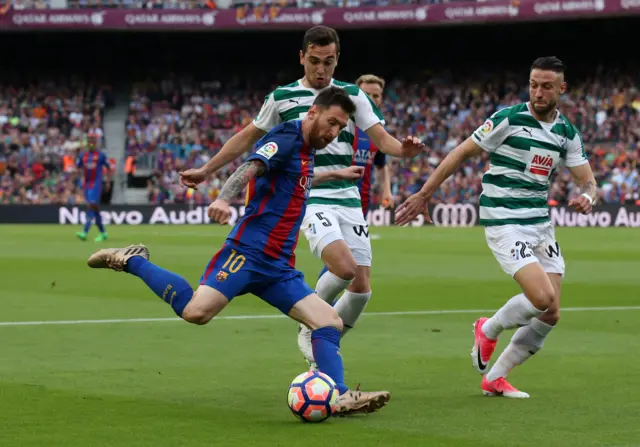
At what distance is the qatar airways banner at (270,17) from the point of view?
42000mm

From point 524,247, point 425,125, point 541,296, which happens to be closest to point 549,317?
point 541,296

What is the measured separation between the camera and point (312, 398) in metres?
6.58

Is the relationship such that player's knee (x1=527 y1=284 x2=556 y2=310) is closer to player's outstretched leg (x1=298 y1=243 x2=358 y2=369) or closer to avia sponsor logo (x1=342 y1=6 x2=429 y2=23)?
player's outstretched leg (x1=298 y1=243 x2=358 y2=369)

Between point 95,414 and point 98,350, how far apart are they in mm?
3071

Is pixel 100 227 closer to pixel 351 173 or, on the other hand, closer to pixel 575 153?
pixel 575 153

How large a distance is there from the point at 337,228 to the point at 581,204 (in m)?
1.71

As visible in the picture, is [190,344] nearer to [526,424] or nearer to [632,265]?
[526,424]

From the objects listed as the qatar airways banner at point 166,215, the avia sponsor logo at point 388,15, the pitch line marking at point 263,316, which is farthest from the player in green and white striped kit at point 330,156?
the avia sponsor logo at point 388,15

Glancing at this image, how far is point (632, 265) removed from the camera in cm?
2123

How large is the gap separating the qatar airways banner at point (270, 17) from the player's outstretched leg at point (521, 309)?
34363 millimetres

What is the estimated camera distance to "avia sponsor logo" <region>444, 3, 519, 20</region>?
4119 centimetres

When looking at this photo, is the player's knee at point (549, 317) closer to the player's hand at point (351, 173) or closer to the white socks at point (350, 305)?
the white socks at point (350, 305)

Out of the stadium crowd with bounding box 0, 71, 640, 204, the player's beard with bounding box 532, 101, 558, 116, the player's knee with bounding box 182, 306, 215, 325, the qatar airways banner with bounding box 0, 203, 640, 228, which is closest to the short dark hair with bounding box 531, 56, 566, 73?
the player's beard with bounding box 532, 101, 558, 116

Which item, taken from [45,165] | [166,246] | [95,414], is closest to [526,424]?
[95,414]
